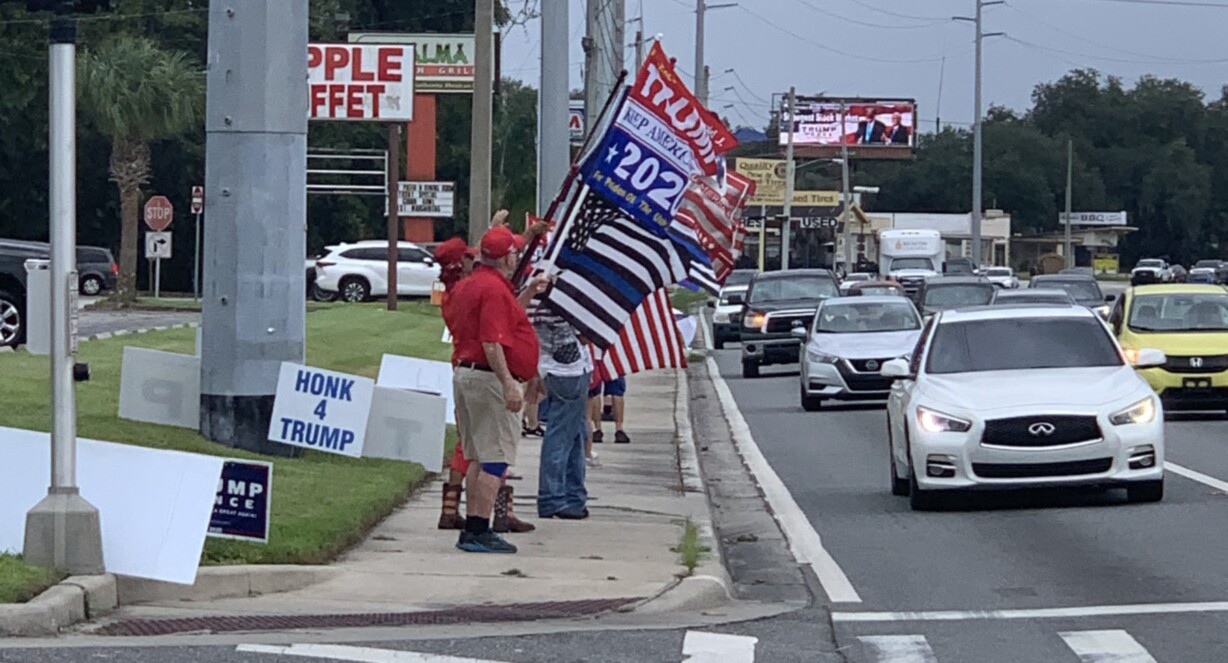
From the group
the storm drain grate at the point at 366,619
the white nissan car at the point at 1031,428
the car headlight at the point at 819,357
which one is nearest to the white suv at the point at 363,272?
the car headlight at the point at 819,357

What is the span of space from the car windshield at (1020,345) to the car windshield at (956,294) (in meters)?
19.7

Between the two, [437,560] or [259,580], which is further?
[437,560]

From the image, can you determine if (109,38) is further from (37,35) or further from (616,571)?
(616,571)

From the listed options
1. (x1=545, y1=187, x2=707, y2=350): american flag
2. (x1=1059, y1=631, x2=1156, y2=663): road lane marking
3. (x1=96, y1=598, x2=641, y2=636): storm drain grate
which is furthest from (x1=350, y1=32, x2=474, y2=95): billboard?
(x1=1059, y1=631, x2=1156, y2=663): road lane marking

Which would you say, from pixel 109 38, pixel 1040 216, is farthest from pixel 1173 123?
pixel 109 38

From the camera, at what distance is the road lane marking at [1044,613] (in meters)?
9.97

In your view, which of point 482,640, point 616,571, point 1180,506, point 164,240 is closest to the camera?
point 482,640

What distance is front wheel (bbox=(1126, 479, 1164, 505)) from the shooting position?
14617mm

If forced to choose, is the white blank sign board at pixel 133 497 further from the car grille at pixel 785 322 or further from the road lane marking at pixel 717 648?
the car grille at pixel 785 322

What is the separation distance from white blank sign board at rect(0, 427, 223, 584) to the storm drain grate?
0.50 m

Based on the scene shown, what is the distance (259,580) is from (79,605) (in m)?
1.21

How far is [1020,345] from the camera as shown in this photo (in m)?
15.9

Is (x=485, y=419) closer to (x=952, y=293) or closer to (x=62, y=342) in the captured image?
(x=62, y=342)

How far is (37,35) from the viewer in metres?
59.6
